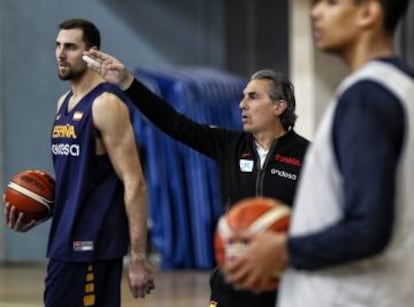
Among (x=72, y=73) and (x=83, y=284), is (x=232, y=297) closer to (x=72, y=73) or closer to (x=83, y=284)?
(x=83, y=284)

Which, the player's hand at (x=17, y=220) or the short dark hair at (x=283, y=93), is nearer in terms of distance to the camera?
the short dark hair at (x=283, y=93)

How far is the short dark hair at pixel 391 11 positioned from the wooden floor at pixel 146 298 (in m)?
7.46

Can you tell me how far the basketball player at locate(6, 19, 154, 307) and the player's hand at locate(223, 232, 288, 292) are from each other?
2.61 meters

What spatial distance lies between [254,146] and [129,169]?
0.66 metres

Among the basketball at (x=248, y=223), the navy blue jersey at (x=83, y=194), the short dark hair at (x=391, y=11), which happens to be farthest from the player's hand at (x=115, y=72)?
the short dark hair at (x=391, y=11)

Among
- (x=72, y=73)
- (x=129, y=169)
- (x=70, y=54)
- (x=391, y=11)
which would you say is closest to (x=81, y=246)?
(x=129, y=169)

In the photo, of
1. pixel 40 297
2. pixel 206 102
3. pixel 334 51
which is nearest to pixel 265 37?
pixel 206 102

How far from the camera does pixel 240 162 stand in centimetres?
539

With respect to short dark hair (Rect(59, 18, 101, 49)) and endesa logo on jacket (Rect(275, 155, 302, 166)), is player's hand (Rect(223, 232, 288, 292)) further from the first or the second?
short dark hair (Rect(59, 18, 101, 49))

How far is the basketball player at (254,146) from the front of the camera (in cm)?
519

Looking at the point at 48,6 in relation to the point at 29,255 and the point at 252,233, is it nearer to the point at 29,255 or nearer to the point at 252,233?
the point at 29,255

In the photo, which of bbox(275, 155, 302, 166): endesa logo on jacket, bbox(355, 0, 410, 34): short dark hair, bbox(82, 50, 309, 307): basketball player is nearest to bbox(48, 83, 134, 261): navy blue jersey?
bbox(82, 50, 309, 307): basketball player

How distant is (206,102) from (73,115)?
847 centimetres

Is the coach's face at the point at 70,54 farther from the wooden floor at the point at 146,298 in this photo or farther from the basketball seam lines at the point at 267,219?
the wooden floor at the point at 146,298
